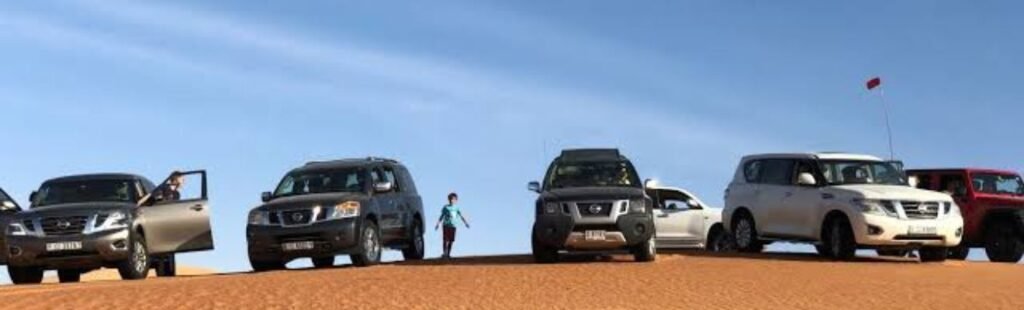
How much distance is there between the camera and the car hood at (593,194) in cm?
1841

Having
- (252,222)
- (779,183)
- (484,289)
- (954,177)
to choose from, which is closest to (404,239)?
(252,222)

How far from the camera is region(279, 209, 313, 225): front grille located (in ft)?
61.8

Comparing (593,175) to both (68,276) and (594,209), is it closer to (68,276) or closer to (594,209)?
(594,209)

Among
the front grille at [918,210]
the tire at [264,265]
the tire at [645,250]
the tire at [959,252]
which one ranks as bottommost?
the tire at [959,252]

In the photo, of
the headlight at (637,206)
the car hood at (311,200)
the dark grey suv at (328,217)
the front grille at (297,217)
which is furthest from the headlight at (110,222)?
the headlight at (637,206)

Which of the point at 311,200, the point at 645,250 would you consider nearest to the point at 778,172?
the point at 645,250

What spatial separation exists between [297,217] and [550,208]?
12.7 feet

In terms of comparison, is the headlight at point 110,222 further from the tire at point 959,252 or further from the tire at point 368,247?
the tire at point 959,252

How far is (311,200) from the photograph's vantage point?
1897cm

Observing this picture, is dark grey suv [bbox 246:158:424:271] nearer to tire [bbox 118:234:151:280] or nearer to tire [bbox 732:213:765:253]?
tire [bbox 118:234:151:280]

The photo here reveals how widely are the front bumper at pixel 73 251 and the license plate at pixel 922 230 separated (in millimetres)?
12222

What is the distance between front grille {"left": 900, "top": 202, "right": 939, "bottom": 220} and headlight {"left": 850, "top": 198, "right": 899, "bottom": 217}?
0.23m

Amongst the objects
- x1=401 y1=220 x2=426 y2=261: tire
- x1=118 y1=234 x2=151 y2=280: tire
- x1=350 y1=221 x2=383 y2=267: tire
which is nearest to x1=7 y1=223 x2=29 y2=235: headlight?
x1=118 y1=234 x2=151 y2=280: tire

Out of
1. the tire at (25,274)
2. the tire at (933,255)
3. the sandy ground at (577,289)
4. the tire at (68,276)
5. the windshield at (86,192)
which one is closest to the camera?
the sandy ground at (577,289)
